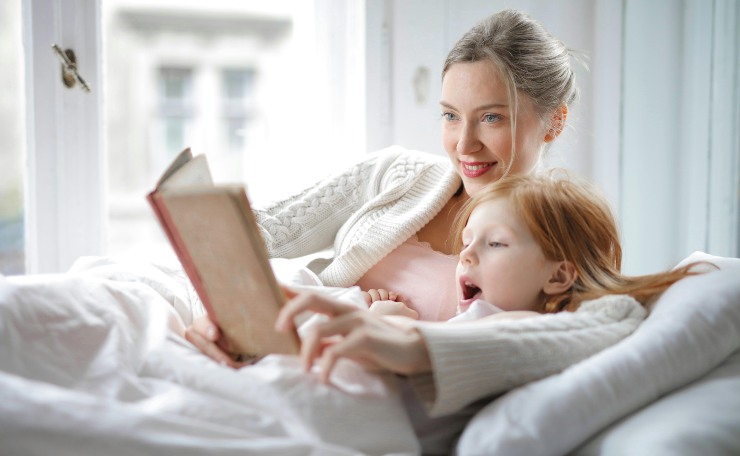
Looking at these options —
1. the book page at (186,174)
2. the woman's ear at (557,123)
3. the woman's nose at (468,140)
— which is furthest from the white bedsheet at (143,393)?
the woman's ear at (557,123)

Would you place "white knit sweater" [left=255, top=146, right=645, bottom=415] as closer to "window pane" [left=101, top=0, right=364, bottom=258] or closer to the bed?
the bed

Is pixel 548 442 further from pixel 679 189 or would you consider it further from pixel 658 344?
pixel 679 189

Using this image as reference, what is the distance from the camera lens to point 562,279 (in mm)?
1205

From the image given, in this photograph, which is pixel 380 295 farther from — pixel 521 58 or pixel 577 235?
pixel 521 58

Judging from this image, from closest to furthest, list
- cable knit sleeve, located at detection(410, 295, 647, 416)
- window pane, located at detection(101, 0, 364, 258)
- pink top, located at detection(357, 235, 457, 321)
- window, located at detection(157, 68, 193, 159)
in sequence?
cable knit sleeve, located at detection(410, 295, 647, 416) → pink top, located at detection(357, 235, 457, 321) → window pane, located at detection(101, 0, 364, 258) → window, located at detection(157, 68, 193, 159)

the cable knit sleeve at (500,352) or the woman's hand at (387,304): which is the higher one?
the cable knit sleeve at (500,352)

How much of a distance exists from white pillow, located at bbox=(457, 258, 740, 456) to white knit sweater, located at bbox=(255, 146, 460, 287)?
2.19 ft

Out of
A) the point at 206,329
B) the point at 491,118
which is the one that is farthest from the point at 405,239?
the point at 206,329

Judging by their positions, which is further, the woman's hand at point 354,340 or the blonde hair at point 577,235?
the blonde hair at point 577,235

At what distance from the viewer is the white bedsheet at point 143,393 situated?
2.57ft

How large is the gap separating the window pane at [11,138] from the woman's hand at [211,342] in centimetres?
137

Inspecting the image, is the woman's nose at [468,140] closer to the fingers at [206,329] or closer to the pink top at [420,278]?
the pink top at [420,278]

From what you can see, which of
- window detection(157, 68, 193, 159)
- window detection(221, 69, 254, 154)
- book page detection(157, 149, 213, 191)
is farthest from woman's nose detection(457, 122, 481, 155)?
window detection(157, 68, 193, 159)

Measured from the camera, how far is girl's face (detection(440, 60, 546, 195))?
1.56 m
